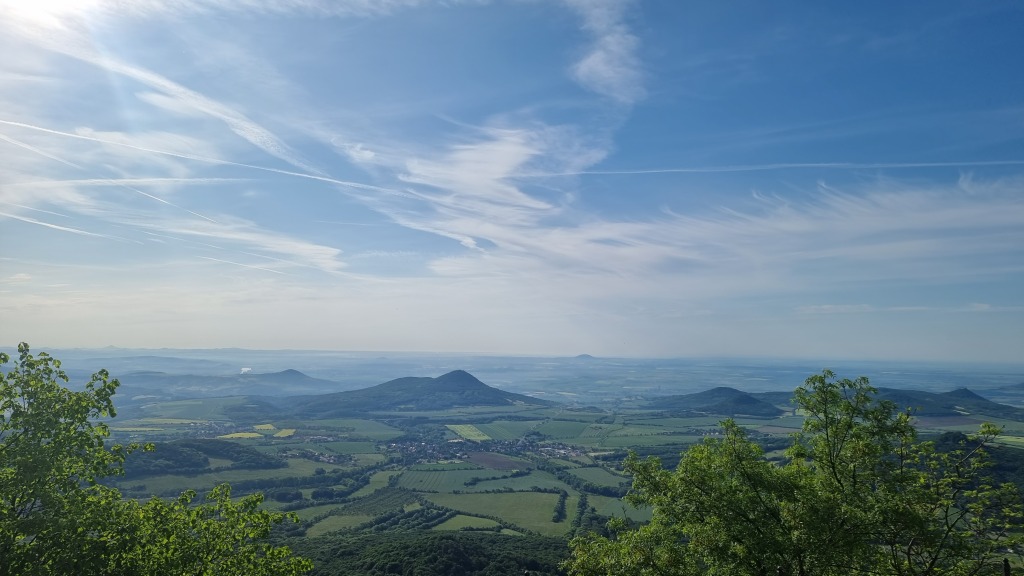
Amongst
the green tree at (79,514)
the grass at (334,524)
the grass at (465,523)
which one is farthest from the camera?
the grass at (465,523)

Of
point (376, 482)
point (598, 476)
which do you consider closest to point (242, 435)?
point (376, 482)

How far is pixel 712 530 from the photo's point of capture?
14.4 metres

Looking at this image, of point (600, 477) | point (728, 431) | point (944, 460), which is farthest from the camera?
point (600, 477)

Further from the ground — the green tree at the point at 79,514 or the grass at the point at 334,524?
the green tree at the point at 79,514

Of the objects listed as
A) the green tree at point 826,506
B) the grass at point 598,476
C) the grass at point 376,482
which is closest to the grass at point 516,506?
the grass at point 376,482

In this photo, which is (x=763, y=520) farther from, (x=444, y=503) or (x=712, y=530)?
(x=444, y=503)

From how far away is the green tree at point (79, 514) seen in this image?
11727 millimetres

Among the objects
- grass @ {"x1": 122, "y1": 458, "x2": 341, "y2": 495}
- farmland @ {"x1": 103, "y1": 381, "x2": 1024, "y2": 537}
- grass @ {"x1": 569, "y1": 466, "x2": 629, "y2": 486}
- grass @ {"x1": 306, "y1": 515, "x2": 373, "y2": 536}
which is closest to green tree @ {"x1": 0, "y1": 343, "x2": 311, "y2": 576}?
farmland @ {"x1": 103, "y1": 381, "x2": 1024, "y2": 537}

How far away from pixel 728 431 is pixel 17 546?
18.8m

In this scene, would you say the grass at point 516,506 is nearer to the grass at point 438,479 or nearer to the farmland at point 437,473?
the farmland at point 437,473

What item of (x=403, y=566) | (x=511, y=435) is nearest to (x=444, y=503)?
(x=403, y=566)

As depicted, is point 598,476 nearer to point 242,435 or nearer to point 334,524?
point 334,524

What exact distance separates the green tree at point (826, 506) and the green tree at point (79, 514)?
34.6ft

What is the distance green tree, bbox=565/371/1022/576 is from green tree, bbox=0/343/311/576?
415 inches
